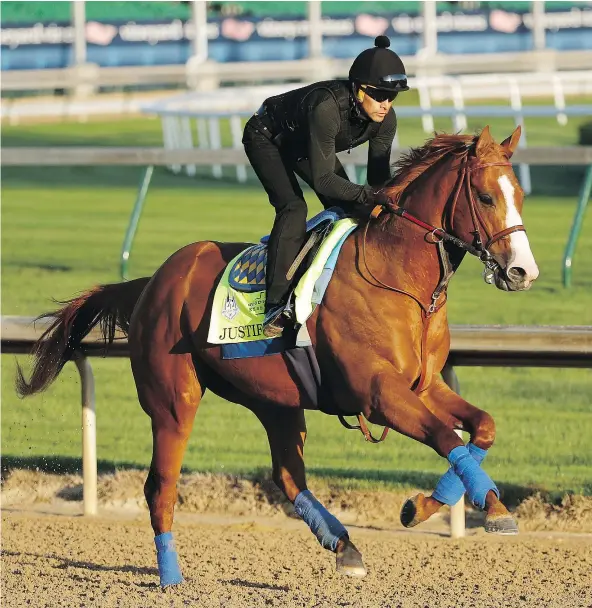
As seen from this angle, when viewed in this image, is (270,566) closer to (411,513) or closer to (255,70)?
(411,513)

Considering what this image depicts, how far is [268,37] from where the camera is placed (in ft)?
96.0

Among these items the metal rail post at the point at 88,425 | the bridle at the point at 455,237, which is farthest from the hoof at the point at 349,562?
the metal rail post at the point at 88,425

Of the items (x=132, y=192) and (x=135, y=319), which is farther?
(x=132, y=192)

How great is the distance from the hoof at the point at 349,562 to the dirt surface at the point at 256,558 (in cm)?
10

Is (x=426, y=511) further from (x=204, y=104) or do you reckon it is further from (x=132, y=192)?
(x=204, y=104)

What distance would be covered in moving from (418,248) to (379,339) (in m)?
0.37

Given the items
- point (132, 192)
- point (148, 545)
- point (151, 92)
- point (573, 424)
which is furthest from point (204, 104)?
point (148, 545)

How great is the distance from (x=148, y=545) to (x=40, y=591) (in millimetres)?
848

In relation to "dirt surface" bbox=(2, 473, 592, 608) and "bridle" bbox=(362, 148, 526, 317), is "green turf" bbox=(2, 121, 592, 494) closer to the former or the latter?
"dirt surface" bbox=(2, 473, 592, 608)

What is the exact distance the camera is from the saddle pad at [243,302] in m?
5.38

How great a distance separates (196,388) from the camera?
5805 millimetres

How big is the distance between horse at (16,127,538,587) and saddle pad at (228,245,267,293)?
0.12 m

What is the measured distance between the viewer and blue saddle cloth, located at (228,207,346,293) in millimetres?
5527

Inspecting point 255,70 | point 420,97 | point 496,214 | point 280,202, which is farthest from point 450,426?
point 255,70
